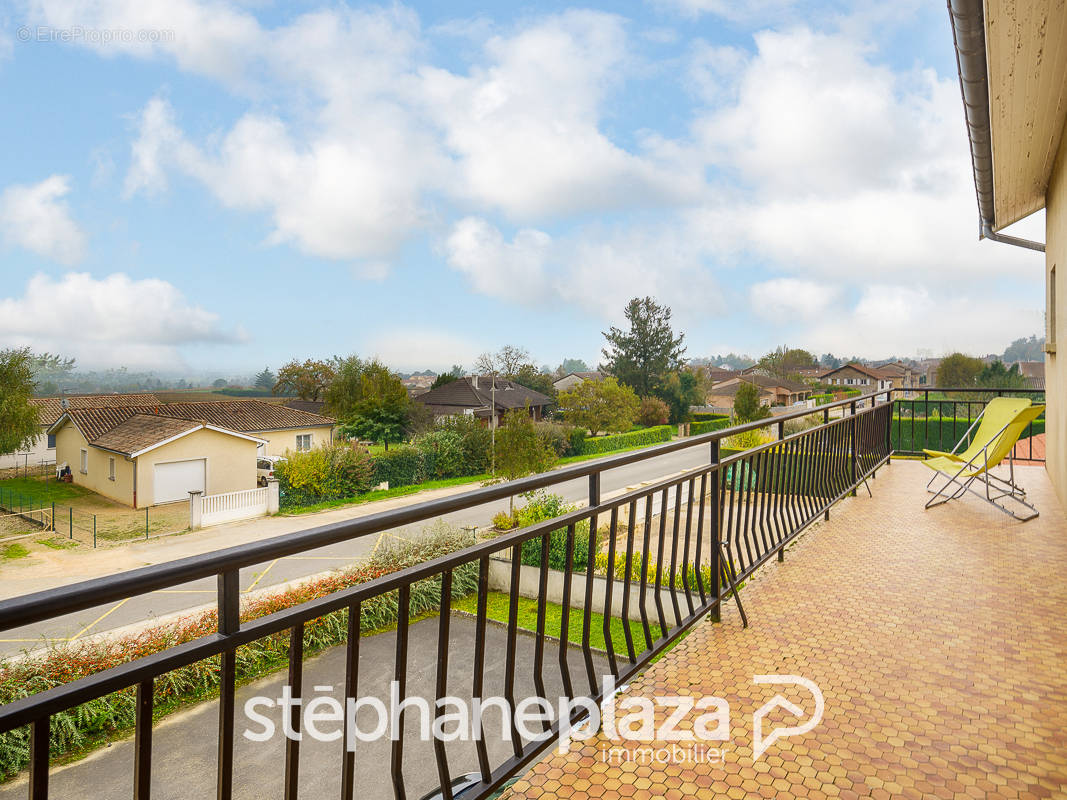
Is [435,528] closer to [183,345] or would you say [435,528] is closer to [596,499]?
[596,499]

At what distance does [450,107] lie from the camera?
6856cm

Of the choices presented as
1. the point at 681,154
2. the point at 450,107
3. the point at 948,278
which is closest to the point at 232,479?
the point at 450,107

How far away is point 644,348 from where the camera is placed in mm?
39562

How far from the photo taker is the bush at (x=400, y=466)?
20.5 meters

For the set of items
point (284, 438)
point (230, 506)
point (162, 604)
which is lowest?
point (162, 604)

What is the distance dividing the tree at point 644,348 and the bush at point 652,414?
2.49 m

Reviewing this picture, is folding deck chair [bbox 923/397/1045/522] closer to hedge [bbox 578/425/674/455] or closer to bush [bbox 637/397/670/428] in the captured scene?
hedge [bbox 578/425/674/455]

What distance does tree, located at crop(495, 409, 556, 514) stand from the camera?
17.6 metres

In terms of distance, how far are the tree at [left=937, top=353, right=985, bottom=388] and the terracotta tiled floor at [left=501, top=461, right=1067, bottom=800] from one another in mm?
48002

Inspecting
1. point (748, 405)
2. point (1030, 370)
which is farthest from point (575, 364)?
point (748, 405)

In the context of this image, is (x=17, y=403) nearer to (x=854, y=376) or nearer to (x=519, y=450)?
(x=519, y=450)

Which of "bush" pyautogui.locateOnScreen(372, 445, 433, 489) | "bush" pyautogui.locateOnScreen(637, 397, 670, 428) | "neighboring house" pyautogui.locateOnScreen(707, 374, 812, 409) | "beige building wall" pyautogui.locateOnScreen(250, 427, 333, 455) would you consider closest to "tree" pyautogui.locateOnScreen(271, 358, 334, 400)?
"beige building wall" pyautogui.locateOnScreen(250, 427, 333, 455)

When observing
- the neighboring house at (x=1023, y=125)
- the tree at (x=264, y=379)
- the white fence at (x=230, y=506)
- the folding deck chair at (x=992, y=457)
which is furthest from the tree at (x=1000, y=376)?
the tree at (x=264, y=379)

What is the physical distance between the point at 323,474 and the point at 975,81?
1885 centimetres
